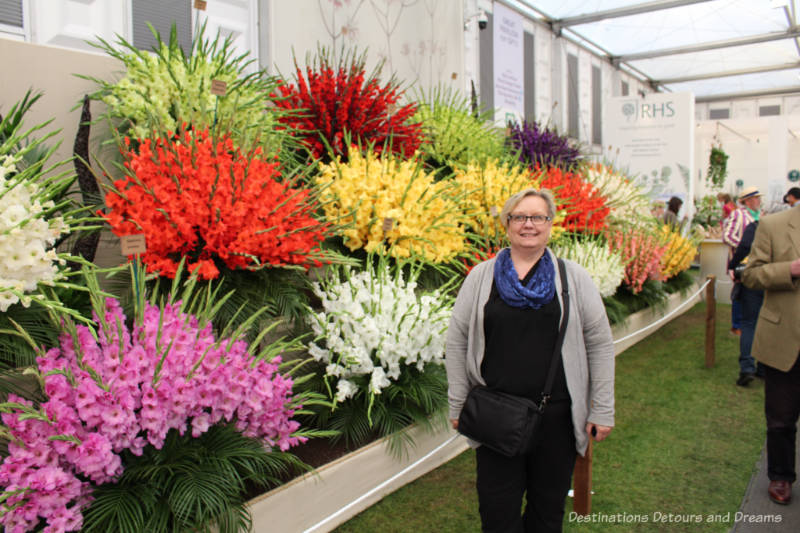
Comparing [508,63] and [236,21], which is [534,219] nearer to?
[236,21]

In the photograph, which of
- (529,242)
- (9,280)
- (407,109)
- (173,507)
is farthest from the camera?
(407,109)

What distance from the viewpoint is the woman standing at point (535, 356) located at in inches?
62.5

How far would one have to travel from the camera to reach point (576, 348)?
1.60 metres

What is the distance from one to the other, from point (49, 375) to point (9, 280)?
0.77 feet

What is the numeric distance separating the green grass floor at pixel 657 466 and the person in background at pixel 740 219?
1.22 meters

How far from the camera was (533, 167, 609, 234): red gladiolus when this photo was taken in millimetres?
3926

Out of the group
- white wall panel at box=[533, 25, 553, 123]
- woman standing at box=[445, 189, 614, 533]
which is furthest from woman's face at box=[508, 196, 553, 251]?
white wall panel at box=[533, 25, 553, 123]

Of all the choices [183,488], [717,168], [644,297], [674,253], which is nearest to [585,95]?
[717,168]

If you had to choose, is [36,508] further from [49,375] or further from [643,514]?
[643,514]

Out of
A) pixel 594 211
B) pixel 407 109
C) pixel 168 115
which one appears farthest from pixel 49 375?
pixel 594 211

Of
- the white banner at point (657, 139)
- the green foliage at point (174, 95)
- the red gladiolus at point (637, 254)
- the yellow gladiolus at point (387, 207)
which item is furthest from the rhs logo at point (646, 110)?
the green foliage at point (174, 95)

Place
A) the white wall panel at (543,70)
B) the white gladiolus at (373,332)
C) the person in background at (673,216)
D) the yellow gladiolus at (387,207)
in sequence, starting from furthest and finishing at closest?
the white wall panel at (543,70) < the person in background at (673,216) < the yellow gladiolus at (387,207) < the white gladiolus at (373,332)

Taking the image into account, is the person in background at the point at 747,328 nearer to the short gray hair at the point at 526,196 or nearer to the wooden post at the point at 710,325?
the wooden post at the point at 710,325

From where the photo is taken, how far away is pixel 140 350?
4.54 feet
